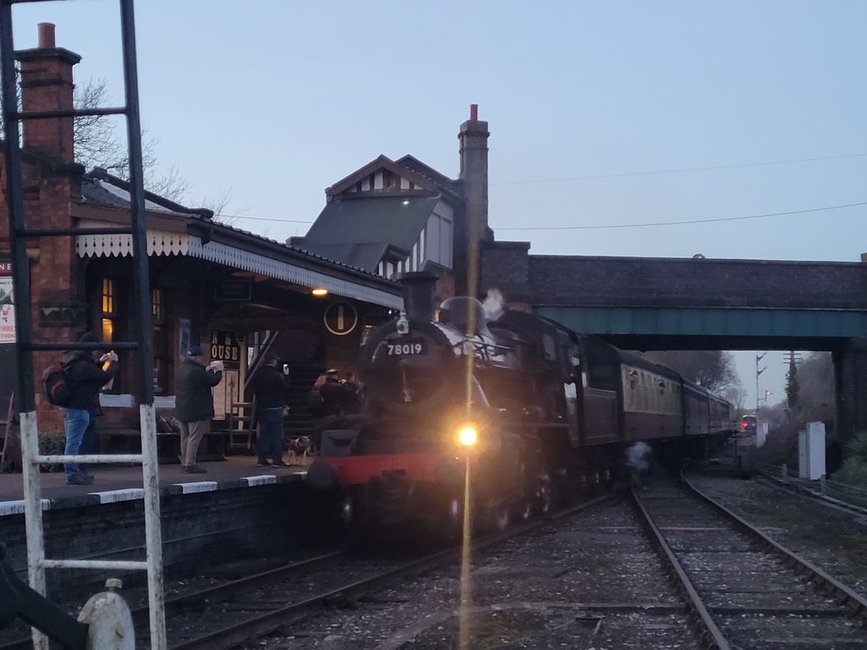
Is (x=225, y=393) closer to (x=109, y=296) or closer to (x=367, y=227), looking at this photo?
(x=109, y=296)

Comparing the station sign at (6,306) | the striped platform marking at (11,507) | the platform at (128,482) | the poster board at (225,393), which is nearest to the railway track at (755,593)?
the platform at (128,482)

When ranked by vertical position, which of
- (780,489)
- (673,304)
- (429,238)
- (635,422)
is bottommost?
(780,489)

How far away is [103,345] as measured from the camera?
3.55 meters

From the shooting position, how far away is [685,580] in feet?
31.6

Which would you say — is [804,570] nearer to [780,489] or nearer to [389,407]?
[389,407]

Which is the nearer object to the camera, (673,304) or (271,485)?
(271,485)

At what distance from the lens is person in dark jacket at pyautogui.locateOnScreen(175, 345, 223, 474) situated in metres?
12.4

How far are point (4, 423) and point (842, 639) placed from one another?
1022 cm

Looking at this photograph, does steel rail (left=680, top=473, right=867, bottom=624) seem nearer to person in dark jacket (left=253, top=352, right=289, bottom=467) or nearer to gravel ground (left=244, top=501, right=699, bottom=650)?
gravel ground (left=244, top=501, right=699, bottom=650)

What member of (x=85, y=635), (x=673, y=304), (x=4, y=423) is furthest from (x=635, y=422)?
(x=85, y=635)

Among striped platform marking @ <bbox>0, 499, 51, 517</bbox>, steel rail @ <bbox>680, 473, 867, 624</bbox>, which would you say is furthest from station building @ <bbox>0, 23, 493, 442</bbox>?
steel rail @ <bbox>680, 473, 867, 624</bbox>

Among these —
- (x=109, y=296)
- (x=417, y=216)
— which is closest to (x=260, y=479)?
(x=109, y=296)

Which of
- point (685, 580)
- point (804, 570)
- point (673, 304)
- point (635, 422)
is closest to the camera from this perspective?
point (685, 580)

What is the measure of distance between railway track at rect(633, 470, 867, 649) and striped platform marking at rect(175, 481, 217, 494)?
4.71 meters
